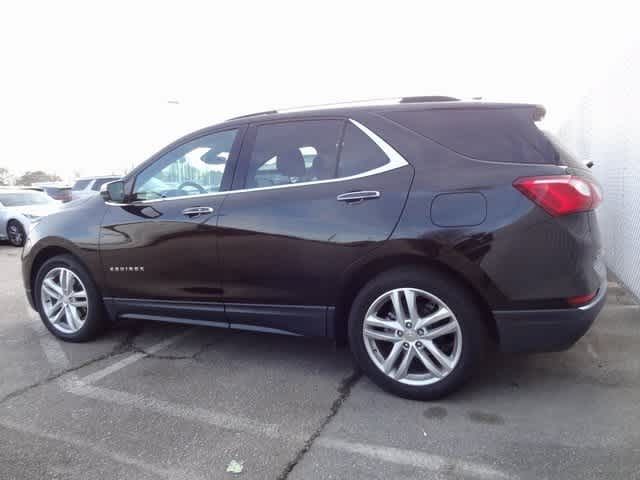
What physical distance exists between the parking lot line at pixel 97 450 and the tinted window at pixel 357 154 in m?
1.82

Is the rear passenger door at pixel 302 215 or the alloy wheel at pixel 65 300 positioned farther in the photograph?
the alloy wheel at pixel 65 300

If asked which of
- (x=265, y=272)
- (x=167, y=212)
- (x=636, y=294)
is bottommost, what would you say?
(x=636, y=294)

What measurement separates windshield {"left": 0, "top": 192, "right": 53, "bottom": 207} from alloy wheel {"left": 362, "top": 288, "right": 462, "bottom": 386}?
466 inches

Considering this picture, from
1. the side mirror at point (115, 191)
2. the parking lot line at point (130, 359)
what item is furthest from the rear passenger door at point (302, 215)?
the side mirror at point (115, 191)

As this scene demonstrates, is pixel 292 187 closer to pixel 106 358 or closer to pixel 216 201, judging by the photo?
pixel 216 201

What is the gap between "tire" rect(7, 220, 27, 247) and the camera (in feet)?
37.6

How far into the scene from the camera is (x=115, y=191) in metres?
3.80

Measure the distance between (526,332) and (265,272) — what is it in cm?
157

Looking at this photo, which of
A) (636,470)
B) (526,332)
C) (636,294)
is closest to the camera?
(636,470)

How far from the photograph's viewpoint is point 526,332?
2578mm

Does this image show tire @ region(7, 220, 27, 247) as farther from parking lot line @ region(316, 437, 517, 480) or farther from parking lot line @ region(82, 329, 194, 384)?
parking lot line @ region(316, 437, 517, 480)

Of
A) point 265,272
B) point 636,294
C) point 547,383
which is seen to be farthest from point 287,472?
point 636,294

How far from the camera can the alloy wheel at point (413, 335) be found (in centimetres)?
272

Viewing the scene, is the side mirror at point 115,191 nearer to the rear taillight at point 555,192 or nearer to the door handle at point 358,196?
the door handle at point 358,196
